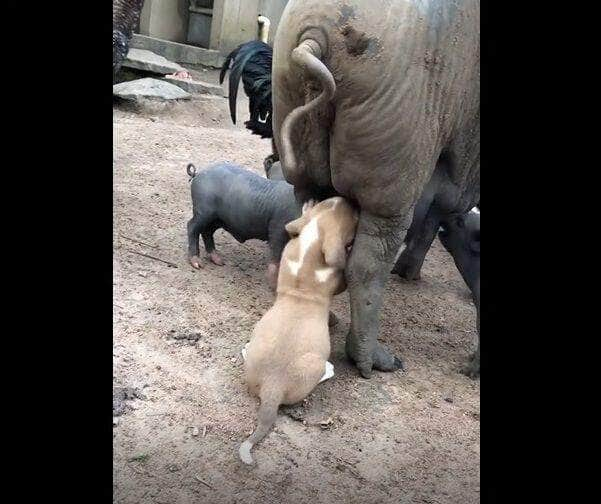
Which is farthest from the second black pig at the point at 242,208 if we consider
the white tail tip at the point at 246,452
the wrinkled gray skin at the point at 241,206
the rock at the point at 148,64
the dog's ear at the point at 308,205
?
Answer: the rock at the point at 148,64

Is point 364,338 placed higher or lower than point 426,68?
lower

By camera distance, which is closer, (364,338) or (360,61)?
(360,61)

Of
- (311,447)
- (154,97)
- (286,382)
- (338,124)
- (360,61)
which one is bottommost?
(154,97)

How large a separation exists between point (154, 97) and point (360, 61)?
584 cm

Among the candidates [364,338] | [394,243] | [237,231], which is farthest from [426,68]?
[237,231]

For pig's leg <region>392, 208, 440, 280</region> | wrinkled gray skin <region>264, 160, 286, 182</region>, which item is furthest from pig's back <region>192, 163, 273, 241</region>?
pig's leg <region>392, 208, 440, 280</region>

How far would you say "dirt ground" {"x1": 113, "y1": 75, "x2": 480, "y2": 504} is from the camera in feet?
6.75

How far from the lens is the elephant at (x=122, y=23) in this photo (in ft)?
12.6

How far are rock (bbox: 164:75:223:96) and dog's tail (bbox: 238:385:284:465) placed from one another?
6.81 m

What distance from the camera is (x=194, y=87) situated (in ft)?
27.6

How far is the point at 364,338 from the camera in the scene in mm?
2775

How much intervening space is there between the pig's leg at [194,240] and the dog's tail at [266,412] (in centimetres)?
150

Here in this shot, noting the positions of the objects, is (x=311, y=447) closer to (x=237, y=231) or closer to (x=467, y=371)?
(x=467, y=371)

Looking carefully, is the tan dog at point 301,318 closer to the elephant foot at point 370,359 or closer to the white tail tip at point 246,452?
the white tail tip at point 246,452
